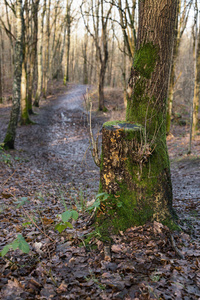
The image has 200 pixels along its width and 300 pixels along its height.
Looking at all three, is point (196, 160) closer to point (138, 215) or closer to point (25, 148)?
point (138, 215)

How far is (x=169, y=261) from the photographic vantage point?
8.46 ft

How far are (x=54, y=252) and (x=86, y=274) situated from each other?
613 mm

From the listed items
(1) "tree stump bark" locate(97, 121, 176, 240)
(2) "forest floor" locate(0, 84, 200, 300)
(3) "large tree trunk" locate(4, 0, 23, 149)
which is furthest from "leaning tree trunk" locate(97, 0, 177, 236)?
(3) "large tree trunk" locate(4, 0, 23, 149)

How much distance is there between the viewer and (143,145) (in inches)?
122

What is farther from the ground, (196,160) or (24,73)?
(24,73)

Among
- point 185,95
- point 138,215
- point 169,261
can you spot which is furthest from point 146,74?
point 185,95

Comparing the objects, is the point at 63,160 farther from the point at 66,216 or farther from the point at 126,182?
the point at 66,216

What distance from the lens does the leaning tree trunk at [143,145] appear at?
3.05m

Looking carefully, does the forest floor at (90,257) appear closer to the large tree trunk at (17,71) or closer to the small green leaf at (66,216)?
the small green leaf at (66,216)

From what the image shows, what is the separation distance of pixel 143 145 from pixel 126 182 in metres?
0.56

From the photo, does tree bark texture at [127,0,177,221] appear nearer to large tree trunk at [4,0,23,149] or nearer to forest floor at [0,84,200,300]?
forest floor at [0,84,200,300]

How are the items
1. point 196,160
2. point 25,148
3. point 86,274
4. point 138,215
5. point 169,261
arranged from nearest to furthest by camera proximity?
1. point 86,274
2. point 169,261
3. point 138,215
4. point 196,160
5. point 25,148

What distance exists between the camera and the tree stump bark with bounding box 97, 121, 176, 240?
304 cm

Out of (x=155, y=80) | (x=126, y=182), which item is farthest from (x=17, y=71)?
(x=126, y=182)
